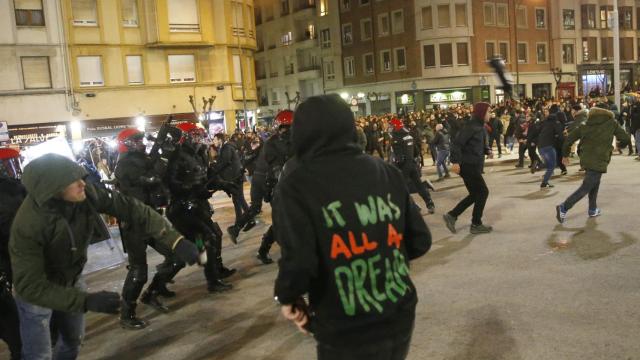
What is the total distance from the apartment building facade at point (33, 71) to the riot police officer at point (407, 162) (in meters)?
23.0

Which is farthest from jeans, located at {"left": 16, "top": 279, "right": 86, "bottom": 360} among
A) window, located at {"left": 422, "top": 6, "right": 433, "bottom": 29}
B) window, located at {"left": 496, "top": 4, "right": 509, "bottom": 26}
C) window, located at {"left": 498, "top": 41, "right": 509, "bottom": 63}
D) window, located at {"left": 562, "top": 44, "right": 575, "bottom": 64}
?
window, located at {"left": 562, "top": 44, "right": 575, "bottom": 64}

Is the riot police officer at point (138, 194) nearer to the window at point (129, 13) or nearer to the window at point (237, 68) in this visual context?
the window at point (129, 13)

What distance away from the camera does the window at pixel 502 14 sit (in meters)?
46.1

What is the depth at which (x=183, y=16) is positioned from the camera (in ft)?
108

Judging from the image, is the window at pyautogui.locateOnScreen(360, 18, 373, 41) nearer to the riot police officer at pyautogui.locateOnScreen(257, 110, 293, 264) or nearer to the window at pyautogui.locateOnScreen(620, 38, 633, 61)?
the window at pyautogui.locateOnScreen(620, 38, 633, 61)

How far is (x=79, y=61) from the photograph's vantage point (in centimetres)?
3123

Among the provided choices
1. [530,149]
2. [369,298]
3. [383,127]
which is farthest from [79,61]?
[369,298]

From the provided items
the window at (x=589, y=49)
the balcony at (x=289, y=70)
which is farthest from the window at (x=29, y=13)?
the window at (x=589, y=49)

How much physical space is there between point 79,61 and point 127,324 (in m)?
28.5

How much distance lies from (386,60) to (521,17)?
11.3m

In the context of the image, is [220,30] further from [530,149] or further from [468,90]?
[530,149]

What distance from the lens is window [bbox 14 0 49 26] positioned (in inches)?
1160

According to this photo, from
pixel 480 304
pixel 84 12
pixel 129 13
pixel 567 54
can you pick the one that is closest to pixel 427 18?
pixel 567 54

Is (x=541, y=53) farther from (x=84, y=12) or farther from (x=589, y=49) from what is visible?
(x=84, y=12)
